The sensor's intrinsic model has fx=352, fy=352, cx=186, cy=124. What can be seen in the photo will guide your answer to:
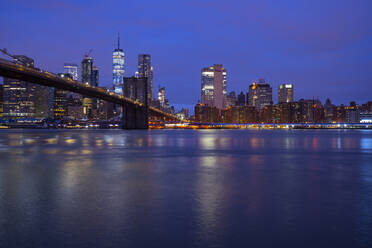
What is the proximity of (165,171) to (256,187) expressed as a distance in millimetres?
6002

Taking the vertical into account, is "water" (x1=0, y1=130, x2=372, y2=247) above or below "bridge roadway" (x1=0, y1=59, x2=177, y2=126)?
below

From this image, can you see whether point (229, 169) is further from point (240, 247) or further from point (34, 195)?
point (240, 247)

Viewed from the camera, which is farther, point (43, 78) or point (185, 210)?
point (43, 78)

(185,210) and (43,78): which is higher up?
(43,78)

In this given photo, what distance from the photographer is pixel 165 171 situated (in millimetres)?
17578

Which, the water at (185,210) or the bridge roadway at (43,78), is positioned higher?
the bridge roadway at (43,78)

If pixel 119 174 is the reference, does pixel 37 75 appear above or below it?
above

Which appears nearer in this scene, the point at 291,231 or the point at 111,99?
the point at 291,231

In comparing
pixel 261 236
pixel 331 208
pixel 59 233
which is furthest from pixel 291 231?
pixel 59 233

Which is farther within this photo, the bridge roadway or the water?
the bridge roadway

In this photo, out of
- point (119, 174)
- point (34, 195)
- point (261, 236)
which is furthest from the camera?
point (119, 174)

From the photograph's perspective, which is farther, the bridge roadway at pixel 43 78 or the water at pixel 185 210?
the bridge roadway at pixel 43 78

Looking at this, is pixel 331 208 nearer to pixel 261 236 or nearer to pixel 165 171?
pixel 261 236

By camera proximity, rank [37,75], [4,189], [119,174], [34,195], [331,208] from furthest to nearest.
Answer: [37,75] → [119,174] → [4,189] → [34,195] → [331,208]
